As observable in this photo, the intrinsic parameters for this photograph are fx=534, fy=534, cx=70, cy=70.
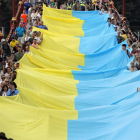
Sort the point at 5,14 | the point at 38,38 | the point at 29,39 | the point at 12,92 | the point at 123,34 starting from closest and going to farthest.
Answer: the point at 12,92, the point at 29,39, the point at 38,38, the point at 123,34, the point at 5,14

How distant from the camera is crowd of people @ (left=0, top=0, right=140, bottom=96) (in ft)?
51.5

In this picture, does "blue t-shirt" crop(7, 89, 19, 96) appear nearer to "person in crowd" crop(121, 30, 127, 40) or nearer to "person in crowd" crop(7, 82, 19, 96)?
"person in crowd" crop(7, 82, 19, 96)

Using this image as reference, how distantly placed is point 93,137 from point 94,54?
918cm

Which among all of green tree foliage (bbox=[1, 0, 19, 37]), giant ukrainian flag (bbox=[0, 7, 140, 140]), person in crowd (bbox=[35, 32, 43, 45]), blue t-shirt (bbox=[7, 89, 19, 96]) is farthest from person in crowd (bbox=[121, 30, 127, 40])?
green tree foliage (bbox=[1, 0, 19, 37])

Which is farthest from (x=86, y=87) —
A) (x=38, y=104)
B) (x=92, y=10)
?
(x=92, y=10)

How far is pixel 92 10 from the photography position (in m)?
29.4

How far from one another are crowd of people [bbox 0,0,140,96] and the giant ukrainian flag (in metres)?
0.29

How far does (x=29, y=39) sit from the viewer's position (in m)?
20.6

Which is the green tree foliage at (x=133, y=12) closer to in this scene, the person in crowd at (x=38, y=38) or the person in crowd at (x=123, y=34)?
the person in crowd at (x=123, y=34)

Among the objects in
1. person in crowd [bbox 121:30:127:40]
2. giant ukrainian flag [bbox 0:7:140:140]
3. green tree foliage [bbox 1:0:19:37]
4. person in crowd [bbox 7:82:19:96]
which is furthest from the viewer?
green tree foliage [bbox 1:0:19:37]

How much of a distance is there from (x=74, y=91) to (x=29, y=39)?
5.28 m

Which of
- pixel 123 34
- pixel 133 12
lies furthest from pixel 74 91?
pixel 133 12

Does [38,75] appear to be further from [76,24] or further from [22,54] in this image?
[76,24]

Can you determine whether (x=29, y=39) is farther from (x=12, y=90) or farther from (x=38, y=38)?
(x=12, y=90)
